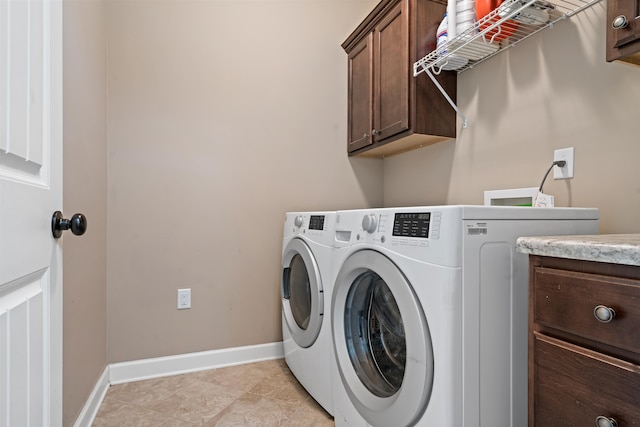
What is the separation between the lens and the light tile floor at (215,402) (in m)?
1.54

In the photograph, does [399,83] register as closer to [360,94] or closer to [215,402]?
[360,94]

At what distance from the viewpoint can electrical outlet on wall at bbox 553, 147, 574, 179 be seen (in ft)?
4.39

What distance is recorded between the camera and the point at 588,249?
2.20 feet

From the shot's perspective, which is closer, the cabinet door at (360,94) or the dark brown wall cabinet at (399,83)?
the dark brown wall cabinet at (399,83)

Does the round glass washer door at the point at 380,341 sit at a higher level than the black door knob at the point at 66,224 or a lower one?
lower

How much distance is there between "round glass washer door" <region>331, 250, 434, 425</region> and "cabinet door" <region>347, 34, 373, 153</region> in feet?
3.76

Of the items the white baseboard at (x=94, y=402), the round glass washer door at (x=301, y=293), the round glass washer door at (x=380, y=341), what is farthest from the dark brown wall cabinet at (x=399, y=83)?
the white baseboard at (x=94, y=402)

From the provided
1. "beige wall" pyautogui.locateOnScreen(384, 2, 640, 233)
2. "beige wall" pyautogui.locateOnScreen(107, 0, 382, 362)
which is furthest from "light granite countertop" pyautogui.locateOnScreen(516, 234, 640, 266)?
"beige wall" pyautogui.locateOnScreen(107, 0, 382, 362)

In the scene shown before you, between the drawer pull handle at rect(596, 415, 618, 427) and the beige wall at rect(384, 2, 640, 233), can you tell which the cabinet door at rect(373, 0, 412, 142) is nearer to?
the beige wall at rect(384, 2, 640, 233)

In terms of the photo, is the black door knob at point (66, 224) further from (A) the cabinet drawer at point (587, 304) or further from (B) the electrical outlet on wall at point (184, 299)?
(B) the electrical outlet on wall at point (184, 299)

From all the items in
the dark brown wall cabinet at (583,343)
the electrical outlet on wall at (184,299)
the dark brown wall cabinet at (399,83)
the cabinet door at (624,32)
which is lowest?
the electrical outlet on wall at (184,299)

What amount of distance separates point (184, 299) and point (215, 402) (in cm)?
61

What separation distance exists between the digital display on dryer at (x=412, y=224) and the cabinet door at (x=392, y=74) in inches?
37.3

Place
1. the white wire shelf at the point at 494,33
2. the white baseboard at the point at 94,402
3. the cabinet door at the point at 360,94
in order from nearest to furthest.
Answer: the white wire shelf at the point at 494,33
the white baseboard at the point at 94,402
the cabinet door at the point at 360,94
